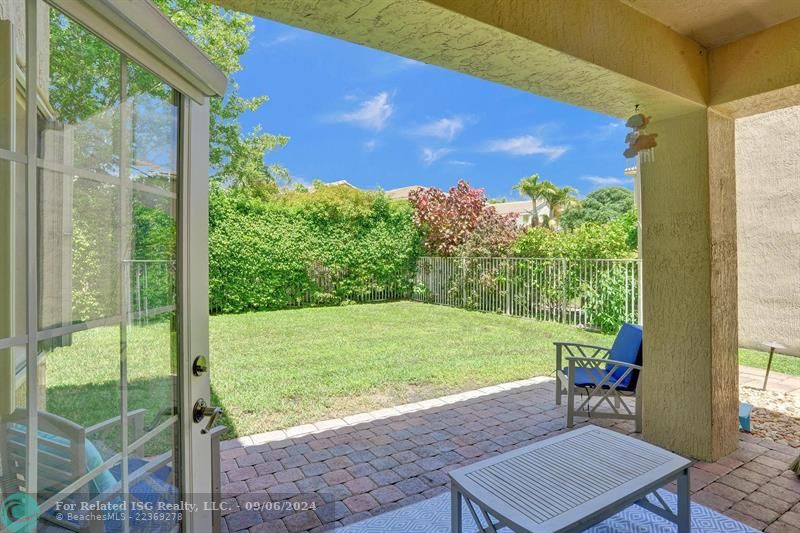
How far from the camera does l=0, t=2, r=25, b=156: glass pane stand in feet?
2.87

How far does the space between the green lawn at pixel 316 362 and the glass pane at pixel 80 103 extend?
466mm

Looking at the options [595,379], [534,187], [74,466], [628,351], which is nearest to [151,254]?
[74,466]

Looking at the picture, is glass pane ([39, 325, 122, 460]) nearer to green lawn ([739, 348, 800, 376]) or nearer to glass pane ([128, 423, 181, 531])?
glass pane ([128, 423, 181, 531])

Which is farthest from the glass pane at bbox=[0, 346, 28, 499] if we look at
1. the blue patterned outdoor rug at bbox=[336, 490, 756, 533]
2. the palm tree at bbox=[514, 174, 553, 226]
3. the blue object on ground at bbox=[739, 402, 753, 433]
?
the palm tree at bbox=[514, 174, 553, 226]

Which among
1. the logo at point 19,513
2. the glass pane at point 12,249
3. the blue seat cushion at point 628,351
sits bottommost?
the blue seat cushion at point 628,351

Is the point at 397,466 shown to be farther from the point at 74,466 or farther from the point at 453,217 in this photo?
the point at 453,217

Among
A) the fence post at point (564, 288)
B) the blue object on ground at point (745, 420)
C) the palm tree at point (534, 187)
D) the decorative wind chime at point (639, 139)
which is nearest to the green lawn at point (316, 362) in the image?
the fence post at point (564, 288)

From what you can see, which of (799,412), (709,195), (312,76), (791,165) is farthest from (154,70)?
(312,76)

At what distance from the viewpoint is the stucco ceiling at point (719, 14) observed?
2484mm

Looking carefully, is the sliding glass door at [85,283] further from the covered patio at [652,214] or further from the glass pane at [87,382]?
the covered patio at [652,214]

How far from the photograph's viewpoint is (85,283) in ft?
3.52

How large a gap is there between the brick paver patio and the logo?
5.26 ft

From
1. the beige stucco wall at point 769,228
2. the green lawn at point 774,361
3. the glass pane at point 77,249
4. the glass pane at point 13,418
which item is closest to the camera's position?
the glass pane at point 13,418

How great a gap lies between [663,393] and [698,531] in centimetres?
120
